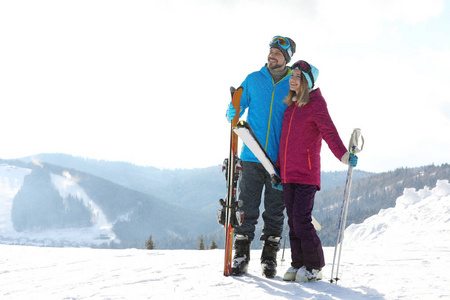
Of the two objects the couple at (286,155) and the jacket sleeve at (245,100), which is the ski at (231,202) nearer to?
the couple at (286,155)

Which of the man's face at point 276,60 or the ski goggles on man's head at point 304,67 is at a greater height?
the man's face at point 276,60

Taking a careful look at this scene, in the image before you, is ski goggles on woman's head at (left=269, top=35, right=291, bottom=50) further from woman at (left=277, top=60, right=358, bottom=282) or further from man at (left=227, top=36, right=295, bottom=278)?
woman at (left=277, top=60, right=358, bottom=282)

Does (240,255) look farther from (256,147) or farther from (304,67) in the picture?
(304,67)

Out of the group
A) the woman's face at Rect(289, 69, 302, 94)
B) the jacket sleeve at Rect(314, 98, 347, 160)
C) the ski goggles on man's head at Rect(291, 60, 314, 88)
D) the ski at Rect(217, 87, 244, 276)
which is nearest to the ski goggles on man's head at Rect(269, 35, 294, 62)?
the ski goggles on man's head at Rect(291, 60, 314, 88)

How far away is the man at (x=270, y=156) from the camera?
4703mm

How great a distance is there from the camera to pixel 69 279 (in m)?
4.57

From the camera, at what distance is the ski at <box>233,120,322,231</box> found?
4.36 meters

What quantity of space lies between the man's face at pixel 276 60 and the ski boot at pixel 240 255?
2.23 metres

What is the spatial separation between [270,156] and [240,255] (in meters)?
1.30

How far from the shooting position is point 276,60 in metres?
4.82

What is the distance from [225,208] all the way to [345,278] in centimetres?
165

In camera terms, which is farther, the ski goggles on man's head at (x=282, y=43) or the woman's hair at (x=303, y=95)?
the ski goggles on man's head at (x=282, y=43)

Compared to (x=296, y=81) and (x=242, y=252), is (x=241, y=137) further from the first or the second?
(x=242, y=252)

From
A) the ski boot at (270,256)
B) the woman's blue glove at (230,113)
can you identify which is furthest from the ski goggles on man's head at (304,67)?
the ski boot at (270,256)
